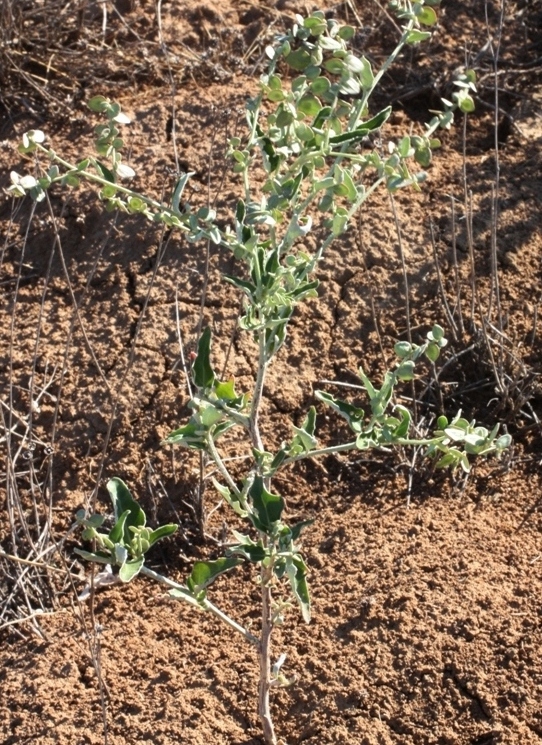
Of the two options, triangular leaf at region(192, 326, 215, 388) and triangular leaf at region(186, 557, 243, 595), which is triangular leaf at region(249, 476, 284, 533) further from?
triangular leaf at region(192, 326, 215, 388)

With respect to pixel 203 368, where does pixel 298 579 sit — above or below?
below

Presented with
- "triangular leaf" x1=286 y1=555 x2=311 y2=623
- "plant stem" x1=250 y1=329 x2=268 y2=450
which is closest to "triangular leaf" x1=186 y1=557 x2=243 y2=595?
"triangular leaf" x1=286 y1=555 x2=311 y2=623

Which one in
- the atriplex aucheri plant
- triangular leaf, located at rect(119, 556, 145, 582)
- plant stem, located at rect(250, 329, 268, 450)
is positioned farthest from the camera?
plant stem, located at rect(250, 329, 268, 450)

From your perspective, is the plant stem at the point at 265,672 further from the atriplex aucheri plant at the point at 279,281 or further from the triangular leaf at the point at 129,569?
the triangular leaf at the point at 129,569

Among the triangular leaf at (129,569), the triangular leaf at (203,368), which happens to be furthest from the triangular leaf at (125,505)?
the triangular leaf at (203,368)

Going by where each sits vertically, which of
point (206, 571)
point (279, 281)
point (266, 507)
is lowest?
point (206, 571)

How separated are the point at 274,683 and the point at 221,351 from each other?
3.73 feet

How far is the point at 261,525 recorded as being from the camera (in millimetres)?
1766

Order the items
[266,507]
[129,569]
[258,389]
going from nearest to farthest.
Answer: [129,569], [266,507], [258,389]

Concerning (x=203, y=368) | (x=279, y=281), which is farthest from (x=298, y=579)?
(x=279, y=281)

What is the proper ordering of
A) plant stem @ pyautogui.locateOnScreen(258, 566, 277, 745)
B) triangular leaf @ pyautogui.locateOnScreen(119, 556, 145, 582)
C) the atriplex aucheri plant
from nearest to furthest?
triangular leaf @ pyautogui.locateOnScreen(119, 556, 145, 582) → the atriplex aucheri plant → plant stem @ pyautogui.locateOnScreen(258, 566, 277, 745)

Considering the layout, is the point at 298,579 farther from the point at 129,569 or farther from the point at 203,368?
the point at 203,368

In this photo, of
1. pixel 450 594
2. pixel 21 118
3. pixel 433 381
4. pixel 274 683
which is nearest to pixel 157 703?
pixel 274 683

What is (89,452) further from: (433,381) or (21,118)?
(21,118)
